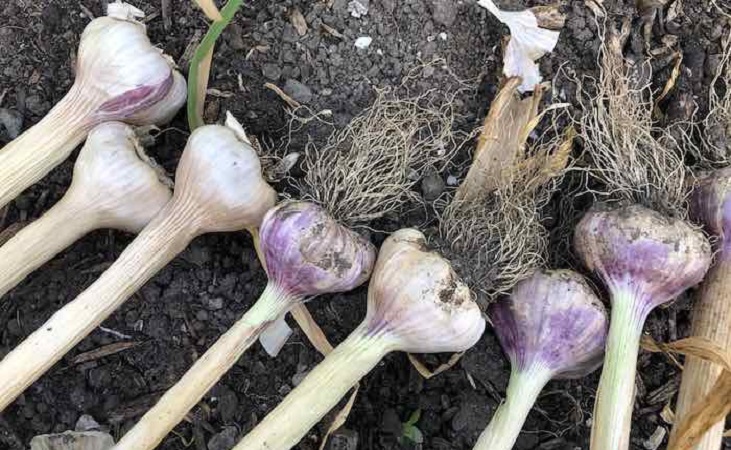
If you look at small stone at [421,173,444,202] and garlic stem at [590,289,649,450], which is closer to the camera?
garlic stem at [590,289,649,450]

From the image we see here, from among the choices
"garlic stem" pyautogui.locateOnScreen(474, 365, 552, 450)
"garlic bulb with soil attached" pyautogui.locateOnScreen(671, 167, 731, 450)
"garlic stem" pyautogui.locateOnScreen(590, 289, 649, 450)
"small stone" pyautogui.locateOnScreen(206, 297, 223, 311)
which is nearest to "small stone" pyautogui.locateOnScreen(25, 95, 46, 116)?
"small stone" pyautogui.locateOnScreen(206, 297, 223, 311)

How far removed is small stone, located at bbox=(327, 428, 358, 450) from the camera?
1.51 m

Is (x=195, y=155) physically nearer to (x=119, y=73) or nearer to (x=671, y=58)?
(x=119, y=73)

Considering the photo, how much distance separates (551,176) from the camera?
1538mm

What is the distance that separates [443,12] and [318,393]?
728mm

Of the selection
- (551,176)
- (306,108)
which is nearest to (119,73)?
(306,108)

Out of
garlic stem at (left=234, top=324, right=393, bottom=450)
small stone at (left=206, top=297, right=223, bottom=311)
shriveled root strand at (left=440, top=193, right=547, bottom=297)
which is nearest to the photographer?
garlic stem at (left=234, top=324, right=393, bottom=450)

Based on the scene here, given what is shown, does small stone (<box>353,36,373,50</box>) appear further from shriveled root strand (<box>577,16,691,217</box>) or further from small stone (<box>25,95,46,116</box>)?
small stone (<box>25,95,46,116</box>)

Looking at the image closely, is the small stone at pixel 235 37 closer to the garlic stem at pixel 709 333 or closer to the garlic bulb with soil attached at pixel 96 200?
the garlic bulb with soil attached at pixel 96 200

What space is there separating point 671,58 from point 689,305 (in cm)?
46

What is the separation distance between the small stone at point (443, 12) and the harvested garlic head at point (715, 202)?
53 cm

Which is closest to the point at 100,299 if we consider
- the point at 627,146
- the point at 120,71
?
the point at 120,71

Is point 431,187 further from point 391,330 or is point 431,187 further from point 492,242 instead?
point 391,330

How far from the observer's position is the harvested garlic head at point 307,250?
140cm
